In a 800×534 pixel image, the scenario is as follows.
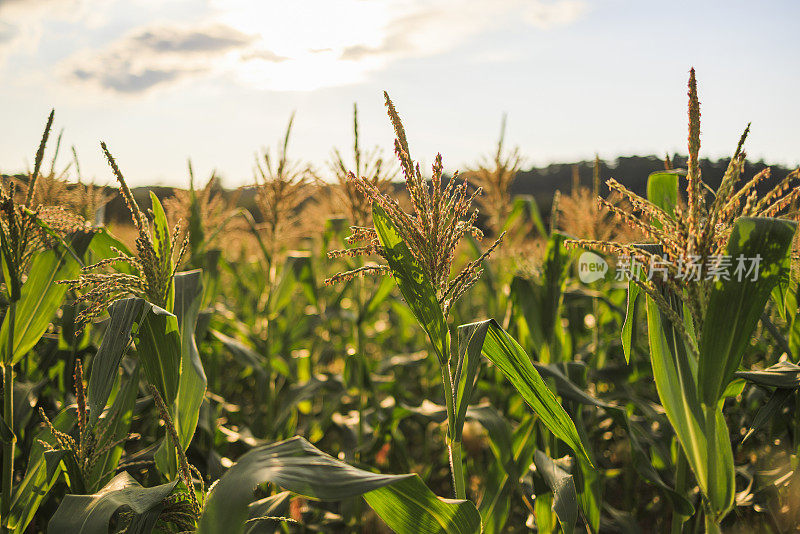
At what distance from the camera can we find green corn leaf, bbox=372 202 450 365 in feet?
4.82

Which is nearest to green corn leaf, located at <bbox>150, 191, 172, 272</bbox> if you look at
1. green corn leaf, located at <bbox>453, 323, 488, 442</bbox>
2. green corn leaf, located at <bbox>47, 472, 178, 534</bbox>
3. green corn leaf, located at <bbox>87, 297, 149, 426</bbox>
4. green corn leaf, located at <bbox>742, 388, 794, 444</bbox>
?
green corn leaf, located at <bbox>87, 297, 149, 426</bbox>

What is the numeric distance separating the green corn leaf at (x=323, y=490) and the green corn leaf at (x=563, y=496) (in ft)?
1.05

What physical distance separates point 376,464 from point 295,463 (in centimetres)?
224

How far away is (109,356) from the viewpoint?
140cm

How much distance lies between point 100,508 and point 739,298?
170 centimetres

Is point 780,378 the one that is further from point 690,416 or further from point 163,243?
point 163,243

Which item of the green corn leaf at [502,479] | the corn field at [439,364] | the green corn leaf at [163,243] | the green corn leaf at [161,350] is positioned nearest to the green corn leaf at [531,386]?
the corn field at [439,364]

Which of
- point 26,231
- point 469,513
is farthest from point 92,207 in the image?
point 469,513

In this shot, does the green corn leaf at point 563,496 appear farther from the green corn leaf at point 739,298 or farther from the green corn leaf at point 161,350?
the green corn leaf at point 161,350

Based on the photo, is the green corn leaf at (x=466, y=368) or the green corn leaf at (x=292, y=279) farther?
the green corn leaf at (x=292, y=279)

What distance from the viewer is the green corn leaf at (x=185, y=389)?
1.64 m

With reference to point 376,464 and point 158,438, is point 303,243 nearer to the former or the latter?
point 376,464

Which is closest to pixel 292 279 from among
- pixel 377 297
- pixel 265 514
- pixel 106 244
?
pixel 377 297

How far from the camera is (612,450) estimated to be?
371cm
